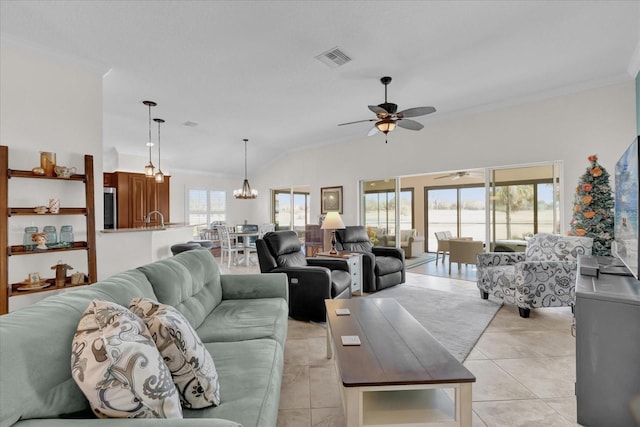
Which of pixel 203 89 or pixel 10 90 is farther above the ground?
pixel 203 89

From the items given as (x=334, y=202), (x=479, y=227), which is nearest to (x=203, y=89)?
(x=334, y=202)

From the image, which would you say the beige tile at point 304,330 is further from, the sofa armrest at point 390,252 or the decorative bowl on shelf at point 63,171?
the decorative bowl on shelf at point 63,171

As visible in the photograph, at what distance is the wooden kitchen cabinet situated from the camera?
688cm

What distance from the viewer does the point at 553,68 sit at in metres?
3.81

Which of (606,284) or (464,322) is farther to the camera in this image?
(464,322)

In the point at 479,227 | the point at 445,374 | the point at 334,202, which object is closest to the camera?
the point at 445,374

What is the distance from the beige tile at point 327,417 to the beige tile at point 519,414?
0.84 m

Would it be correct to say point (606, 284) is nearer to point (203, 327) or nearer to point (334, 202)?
point (203, 327)

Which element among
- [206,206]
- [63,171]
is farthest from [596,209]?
[206,206]

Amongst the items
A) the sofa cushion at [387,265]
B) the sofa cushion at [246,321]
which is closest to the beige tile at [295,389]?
the sofa cushion at [246,321]

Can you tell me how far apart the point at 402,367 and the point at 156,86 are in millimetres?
4469

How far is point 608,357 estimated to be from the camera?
165 centimetres

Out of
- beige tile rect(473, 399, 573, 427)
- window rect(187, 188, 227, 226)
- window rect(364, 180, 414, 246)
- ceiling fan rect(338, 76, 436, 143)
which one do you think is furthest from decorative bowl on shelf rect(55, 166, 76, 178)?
window rect(187, 188, 227, 226)

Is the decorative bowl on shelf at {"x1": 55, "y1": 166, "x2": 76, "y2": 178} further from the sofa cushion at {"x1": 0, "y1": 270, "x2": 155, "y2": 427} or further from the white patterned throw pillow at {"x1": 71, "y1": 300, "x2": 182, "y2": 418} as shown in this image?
the white patterned throw pillow at {"x1": 71, "y1": 300, "x2": 182, "y2": 418}
